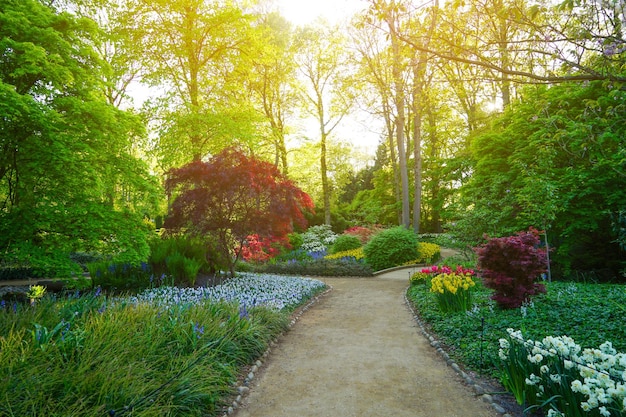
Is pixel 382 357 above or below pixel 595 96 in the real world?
below

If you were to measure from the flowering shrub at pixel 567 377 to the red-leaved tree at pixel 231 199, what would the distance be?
6.21 metres

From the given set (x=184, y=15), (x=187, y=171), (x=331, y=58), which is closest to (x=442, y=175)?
(x=331, y=58)

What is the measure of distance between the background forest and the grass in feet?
6.66

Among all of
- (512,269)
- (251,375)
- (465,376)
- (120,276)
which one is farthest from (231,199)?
(465,376)

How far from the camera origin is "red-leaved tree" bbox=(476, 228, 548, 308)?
18.8ft

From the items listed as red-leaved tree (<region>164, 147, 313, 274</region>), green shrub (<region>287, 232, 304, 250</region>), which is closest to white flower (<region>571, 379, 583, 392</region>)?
red-leaved tree (<region>164, 147, 313, 274</region>)

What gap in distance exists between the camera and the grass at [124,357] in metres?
2.64

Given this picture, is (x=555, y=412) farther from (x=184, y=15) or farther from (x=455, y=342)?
(x=184, y=15)

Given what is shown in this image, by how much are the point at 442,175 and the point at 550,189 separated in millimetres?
15608

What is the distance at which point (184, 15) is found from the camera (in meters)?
13.4

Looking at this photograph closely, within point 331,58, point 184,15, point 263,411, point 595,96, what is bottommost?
point 263,411

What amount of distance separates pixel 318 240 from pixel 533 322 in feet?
50.2

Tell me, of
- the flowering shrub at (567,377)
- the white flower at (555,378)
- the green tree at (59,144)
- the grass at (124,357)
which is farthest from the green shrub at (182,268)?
the white flower at (555,378)

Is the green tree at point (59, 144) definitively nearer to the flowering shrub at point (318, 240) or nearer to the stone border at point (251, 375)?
the stone border at point (251, 375)
